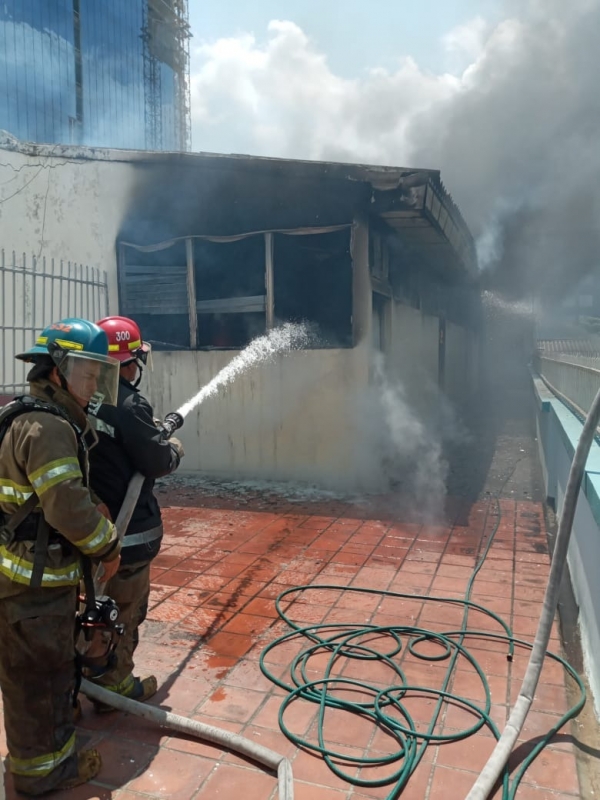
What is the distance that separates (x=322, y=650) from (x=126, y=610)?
50.0 inches

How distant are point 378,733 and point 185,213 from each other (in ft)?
22.1

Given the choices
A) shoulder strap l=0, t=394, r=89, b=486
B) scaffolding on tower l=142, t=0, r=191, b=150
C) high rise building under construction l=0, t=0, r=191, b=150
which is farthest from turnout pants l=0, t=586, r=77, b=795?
scaffolding on tower l=142, t=0, r=191, b=150

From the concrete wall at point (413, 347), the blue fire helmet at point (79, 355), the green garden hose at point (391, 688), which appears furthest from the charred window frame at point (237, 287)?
the blue fire helmet at point (79, 355)

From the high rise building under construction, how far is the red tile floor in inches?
1056

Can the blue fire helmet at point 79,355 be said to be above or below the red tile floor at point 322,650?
above

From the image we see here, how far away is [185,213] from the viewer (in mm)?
7828

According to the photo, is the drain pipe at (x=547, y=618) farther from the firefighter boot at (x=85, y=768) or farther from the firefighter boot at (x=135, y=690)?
the firefighter boot at (x=135, y=690)

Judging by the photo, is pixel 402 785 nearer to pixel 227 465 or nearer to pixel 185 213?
pixel 227 465

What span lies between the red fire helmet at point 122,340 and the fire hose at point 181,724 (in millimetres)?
517

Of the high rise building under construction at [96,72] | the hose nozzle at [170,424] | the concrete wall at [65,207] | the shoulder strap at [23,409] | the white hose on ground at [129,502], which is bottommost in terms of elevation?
the white hose on ground at [129,502]

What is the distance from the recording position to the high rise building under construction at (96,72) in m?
27.4

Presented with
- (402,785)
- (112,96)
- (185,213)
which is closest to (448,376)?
(185,213)

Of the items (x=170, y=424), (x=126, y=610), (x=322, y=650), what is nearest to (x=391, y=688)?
(x=322, y=650)

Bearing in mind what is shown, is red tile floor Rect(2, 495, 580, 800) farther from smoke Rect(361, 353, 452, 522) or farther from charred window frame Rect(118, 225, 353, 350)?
charred window frame Rect(118, 225, 353, 350)
